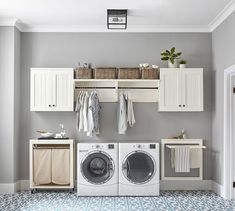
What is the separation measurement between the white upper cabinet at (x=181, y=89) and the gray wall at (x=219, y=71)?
0.27 metres

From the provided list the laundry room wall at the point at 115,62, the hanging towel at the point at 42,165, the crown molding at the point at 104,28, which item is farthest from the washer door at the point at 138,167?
the crown molding at the point at 104,28

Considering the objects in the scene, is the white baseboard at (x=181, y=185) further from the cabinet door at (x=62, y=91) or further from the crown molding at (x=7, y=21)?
the crown molding at (x=7, y=21)

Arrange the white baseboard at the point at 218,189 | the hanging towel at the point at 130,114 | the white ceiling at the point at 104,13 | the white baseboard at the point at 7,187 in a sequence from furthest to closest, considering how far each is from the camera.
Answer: the hanging towel at the point at 130,114 < the white baseboard at the point at 7,187 < the white baseboard at the point at 218,189 < the white ceiling at the point at 104,13

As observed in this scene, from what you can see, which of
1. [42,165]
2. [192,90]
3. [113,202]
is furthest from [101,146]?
[192,90]

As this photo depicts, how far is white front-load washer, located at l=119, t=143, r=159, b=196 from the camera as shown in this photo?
6020mm

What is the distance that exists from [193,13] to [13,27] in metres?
2.76

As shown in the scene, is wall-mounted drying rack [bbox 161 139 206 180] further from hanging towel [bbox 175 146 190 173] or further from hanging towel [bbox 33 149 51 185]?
hanging towel [bbox 33 149 51 185]

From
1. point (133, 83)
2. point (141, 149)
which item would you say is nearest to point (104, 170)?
point (141, 149)

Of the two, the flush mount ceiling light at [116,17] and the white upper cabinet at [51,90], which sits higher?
the flush mount ceiling light at [116,17]

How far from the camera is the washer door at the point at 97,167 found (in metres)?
6.03

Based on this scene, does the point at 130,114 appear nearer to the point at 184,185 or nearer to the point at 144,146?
the point at 144,146

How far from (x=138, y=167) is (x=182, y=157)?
748 mm

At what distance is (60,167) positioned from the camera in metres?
6.21

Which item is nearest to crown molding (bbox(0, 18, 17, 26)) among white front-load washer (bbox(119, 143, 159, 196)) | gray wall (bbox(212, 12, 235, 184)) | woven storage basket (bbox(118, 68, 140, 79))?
woven storage basket (bbox(118, 68, 140, 79))
